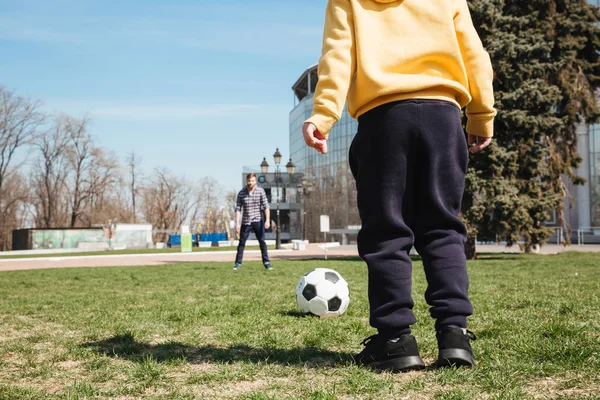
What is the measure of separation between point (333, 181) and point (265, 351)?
58492 mm

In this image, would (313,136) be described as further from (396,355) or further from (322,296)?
(322,296)

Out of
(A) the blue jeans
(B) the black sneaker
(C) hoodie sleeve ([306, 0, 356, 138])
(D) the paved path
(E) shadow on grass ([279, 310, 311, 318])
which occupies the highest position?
(C) hoodie sleeve ([306, 0, 356, 138])

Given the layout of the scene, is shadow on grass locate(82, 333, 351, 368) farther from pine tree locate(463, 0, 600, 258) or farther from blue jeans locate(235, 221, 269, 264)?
pine tree locate(463, 0, 600, 258)

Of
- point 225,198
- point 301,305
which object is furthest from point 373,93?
point 225,198

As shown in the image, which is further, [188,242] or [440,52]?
[188,242]

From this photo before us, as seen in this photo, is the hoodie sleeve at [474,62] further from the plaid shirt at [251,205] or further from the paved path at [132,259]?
the paved path at [132,259]

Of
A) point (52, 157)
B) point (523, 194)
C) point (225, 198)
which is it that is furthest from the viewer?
point (225, 198)

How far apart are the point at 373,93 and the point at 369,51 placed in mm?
233

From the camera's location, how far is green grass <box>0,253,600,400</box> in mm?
2344

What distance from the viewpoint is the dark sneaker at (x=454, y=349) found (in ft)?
8.51

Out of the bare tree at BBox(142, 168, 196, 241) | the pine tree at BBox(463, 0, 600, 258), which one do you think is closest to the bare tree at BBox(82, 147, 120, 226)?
the bare tree at BBox(142, 168, 196, 241)

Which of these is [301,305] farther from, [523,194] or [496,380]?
[523,194]

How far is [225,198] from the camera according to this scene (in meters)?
70.1

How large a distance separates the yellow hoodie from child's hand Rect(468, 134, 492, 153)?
29 centimetres
